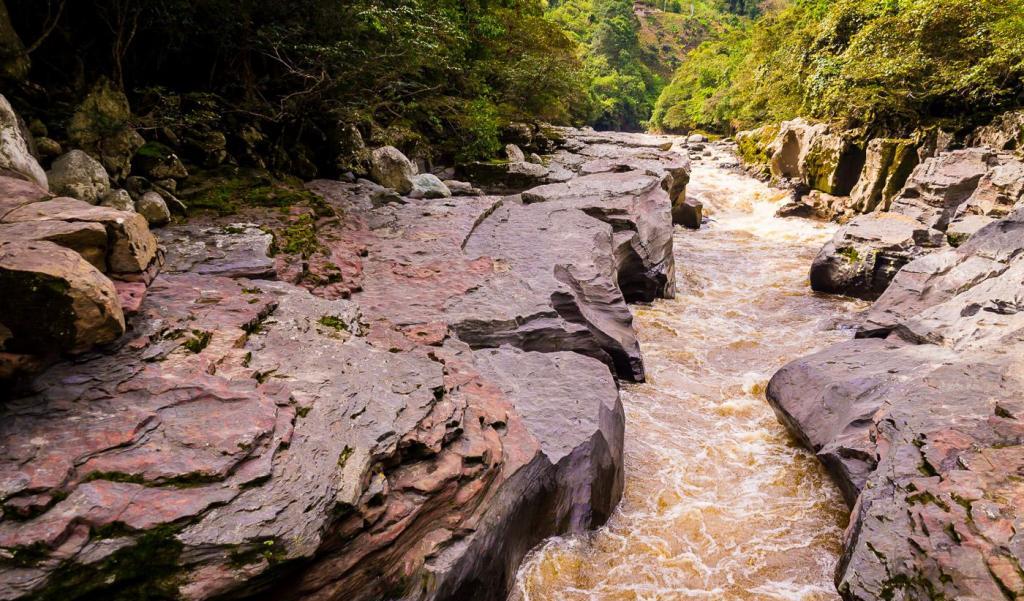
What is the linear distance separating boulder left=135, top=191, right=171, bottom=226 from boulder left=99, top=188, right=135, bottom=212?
0.81ft

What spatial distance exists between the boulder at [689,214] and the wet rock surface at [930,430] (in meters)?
7.83

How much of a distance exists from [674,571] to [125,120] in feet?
24.4

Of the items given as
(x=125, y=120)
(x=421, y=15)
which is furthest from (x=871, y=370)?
(x=125, y=120)

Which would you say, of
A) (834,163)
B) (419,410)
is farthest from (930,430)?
(834,163)

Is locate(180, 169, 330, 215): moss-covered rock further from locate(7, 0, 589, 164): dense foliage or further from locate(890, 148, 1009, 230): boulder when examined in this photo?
locate(890, 148, 1009, 230): boulder

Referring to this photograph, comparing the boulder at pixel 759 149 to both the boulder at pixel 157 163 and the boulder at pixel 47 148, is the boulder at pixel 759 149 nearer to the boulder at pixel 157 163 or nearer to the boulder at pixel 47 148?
the boulder at pixel 157 163

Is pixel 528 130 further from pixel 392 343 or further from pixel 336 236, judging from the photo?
pixel 392 343

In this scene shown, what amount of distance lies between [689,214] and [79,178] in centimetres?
1371

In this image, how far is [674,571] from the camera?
12.3ft

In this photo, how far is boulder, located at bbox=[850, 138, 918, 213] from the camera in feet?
41.1

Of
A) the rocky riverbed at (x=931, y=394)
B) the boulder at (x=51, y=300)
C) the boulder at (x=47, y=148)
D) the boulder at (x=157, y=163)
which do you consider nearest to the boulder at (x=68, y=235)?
A: the boulder at (x=51, y=300)

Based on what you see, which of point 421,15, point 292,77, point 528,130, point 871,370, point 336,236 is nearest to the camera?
point 871,370

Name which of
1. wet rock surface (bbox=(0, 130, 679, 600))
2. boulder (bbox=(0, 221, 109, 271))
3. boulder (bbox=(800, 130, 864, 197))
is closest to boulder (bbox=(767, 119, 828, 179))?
boulder (bbox=(800, 130, 864, 197))

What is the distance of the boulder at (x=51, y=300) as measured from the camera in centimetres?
236
